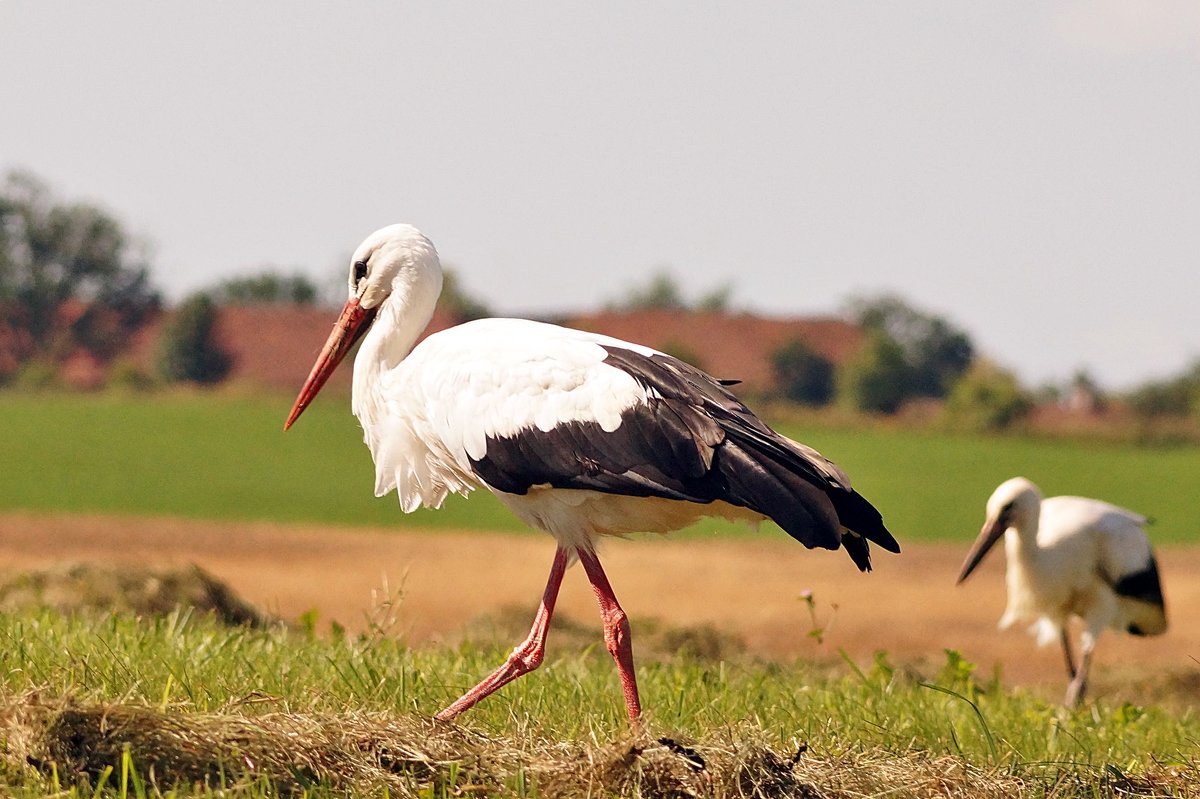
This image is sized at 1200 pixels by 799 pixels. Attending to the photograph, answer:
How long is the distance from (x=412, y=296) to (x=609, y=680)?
1533 mm

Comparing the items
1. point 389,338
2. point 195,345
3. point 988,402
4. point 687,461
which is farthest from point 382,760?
point 195,345

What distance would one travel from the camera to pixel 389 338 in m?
5.62

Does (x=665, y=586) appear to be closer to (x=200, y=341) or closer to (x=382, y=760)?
(x=382, y=760)

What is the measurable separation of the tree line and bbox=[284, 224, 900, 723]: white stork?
35715mm

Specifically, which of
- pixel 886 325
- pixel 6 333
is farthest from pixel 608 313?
pixel 6 333

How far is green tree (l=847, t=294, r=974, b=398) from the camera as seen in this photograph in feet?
171

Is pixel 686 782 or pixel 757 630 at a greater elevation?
pixel 686 782

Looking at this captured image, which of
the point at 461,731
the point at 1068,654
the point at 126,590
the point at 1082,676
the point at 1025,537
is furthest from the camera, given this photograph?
the point at 1068,654

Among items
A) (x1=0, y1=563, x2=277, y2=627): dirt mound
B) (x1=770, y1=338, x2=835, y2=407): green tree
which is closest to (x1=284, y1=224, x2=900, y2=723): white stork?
(x1=0, y1=563, x2=277, y2=627): dirt mound

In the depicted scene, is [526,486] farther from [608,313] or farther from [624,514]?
[608,313]

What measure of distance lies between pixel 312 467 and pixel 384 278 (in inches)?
1091

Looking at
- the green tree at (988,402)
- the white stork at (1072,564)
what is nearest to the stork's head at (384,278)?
→ the white stork at (1072,564)

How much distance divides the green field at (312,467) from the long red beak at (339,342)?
2034cm

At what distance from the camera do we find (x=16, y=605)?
25.3 ft
